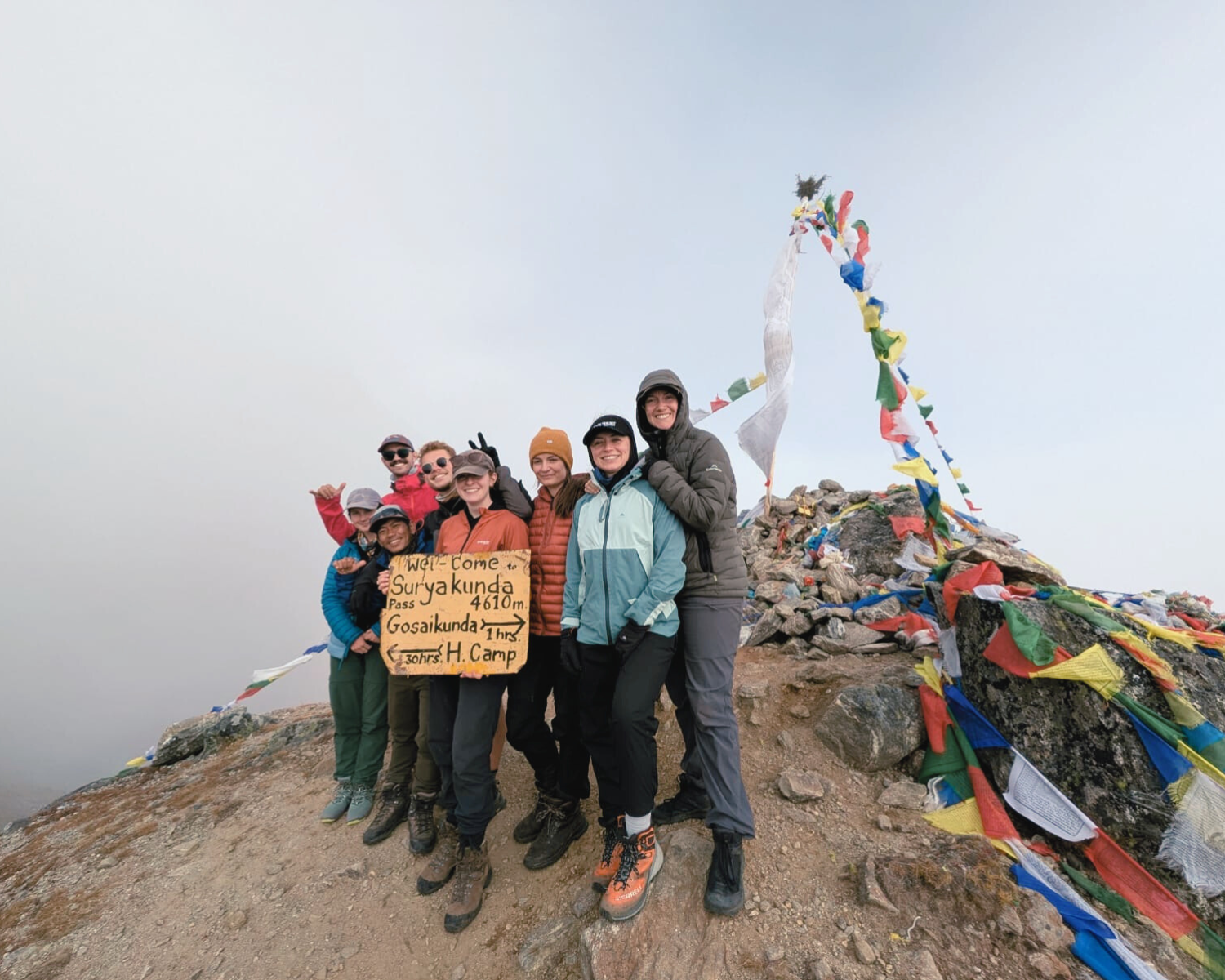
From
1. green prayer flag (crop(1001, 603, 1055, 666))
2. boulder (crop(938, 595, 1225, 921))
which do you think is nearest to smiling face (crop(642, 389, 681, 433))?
green prayer flag (crop(1001, 603, 1055, 666))

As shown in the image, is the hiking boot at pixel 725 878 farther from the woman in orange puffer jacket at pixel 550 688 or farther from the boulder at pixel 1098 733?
the boulder at pixel 1098 733

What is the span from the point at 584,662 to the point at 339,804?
417cm

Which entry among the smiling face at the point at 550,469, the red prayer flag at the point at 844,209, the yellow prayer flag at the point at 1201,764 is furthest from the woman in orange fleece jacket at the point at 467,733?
the red prayer flag at the point at 844,209

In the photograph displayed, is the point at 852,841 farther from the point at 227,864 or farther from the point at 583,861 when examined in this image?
the point at 227,864

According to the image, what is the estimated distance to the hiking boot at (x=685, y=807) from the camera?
394 cm

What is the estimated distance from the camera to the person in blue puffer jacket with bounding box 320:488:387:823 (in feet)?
16.3

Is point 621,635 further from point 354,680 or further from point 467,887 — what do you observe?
point 354,680

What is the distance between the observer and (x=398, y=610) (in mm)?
4086

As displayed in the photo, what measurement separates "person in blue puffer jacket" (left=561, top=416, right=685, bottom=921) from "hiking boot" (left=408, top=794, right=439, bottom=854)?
6.32ft

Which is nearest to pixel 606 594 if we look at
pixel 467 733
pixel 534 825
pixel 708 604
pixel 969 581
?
pixel 708 604

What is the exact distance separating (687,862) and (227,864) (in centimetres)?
510

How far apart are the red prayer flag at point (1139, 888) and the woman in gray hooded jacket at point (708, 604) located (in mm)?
2446

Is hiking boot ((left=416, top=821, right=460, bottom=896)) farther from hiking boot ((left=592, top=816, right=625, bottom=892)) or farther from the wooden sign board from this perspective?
the wooden sign board

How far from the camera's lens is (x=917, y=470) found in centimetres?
493
